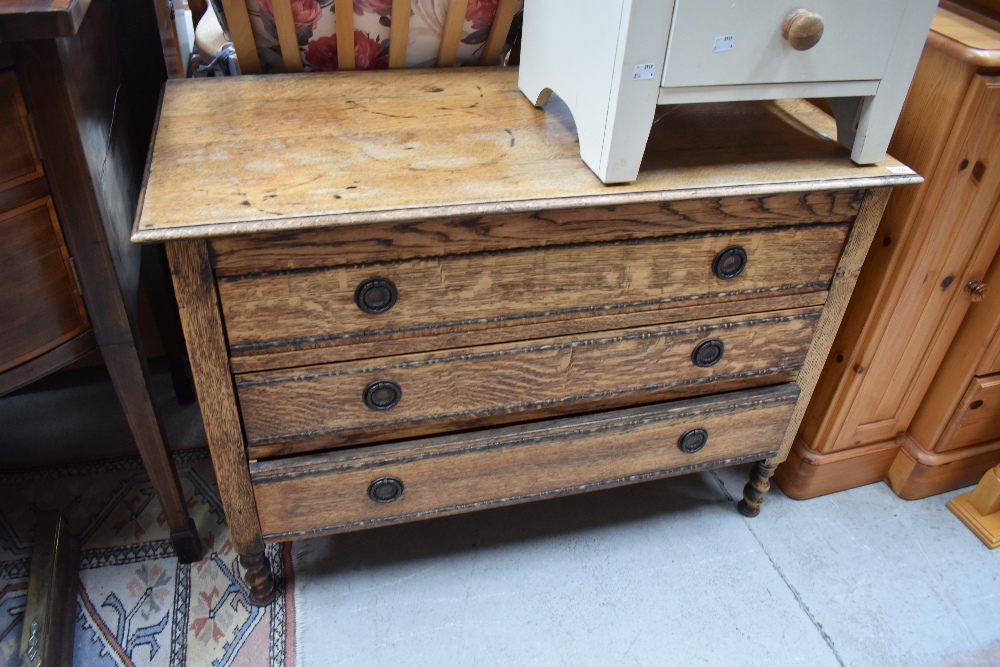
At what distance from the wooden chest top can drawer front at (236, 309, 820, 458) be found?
254 mm

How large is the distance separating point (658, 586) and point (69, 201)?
3.94 feet

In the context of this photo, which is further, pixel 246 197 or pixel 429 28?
pixel 429 28

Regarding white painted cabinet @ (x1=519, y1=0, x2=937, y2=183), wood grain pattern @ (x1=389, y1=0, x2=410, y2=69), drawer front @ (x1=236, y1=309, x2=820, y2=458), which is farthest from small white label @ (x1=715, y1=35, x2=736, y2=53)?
wood grain pattern @ (x1=389, y1=0, x2=410, y2=69)

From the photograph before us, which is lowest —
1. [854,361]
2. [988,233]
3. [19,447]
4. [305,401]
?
[19,447]

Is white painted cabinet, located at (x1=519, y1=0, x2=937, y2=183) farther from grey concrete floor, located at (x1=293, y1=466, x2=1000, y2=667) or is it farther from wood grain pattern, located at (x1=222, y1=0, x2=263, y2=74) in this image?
grey concrete floor, located at (x1=293, y1=466, x2=1000, y2=667)

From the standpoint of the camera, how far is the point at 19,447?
5.55 ft

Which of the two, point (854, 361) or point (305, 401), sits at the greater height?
point (305, 401)

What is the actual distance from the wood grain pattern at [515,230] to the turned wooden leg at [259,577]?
1.92ft

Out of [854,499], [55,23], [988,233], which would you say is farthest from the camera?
[854,499]

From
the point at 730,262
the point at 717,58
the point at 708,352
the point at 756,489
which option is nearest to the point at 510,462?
the point at 708,352

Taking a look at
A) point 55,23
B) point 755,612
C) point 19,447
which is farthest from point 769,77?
point 19,447

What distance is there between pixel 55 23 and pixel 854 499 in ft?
5.58

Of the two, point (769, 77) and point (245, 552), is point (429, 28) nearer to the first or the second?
point (769, 77)

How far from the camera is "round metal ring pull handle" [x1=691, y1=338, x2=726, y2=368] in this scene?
124 centimetres
